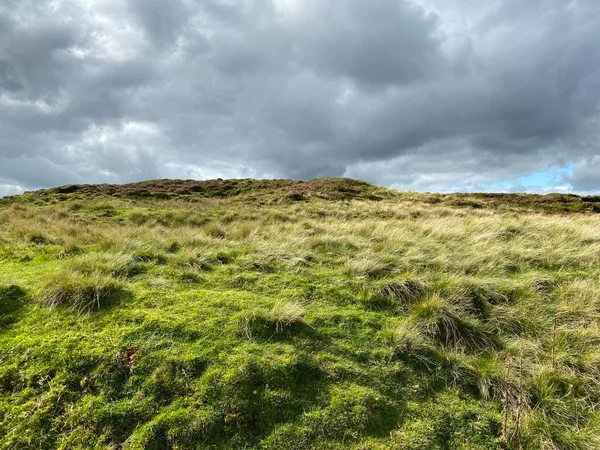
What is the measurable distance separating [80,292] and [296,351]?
3.41 m

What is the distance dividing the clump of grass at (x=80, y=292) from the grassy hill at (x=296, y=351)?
0.07ft

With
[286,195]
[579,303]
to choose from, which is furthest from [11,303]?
[286,195]

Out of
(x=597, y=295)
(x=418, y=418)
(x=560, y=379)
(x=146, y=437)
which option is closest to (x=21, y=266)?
(x=146, y=437)

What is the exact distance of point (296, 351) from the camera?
441 cm

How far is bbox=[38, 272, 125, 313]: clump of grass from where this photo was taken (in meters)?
5.21

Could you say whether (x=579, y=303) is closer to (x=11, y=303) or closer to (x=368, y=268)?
(x=368, y=268)

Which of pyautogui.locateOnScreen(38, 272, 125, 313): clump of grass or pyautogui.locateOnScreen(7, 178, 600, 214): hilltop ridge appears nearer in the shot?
pyautogui.locateOnScreen(38, 272, 125, 313): clump of grass

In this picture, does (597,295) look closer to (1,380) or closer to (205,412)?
(205,412)

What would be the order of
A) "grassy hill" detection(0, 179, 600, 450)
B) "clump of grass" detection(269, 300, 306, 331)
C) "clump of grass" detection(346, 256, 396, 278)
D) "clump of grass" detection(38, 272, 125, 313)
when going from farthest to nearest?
1. "clump of grass" detection(346, 256, 396, 278)
2. "clump of grass" detection(38, 272, 125, 313)
3. "clump of grass" detection(269, 300, 306, 331)
4. "grassy hill" detection(0, 179, 600, 450)

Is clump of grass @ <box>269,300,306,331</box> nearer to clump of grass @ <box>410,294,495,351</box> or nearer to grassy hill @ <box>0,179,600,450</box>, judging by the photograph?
grassy hill @ <box>0,179,600,450</box>

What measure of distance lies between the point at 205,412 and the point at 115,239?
6.80 metres

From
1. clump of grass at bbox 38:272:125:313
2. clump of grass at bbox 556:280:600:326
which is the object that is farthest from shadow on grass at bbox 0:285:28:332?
clump of grass at bbox 556:280:600:326

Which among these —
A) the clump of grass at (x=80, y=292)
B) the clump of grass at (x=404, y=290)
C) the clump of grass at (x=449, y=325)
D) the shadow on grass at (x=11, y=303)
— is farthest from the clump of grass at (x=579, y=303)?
the shadow on grass at (x=11, y=303)

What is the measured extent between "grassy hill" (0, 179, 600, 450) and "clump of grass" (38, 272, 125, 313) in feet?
0.07
